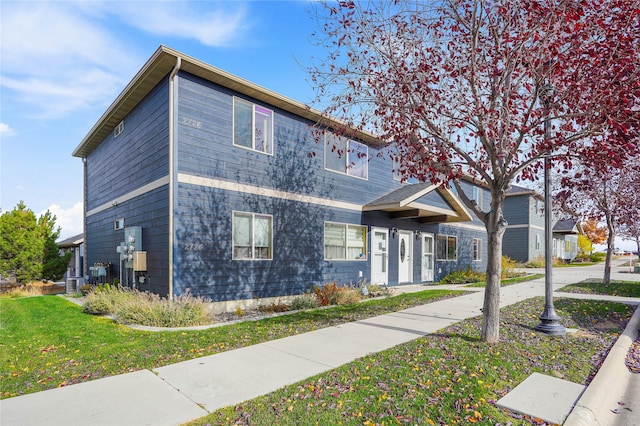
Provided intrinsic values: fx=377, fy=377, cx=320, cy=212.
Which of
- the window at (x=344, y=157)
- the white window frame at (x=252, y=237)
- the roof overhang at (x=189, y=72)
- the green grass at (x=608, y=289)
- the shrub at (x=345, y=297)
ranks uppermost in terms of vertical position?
the roof overhang at (x=189, y=72)

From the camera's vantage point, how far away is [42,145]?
10.7 metres

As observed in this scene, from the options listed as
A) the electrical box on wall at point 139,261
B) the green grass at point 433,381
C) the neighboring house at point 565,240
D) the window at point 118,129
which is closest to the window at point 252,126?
the electrical box on wall at point 139,261

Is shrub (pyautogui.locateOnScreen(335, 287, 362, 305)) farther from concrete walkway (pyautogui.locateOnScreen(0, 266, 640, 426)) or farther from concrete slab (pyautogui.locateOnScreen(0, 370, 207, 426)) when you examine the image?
concrete slab (pyautogui.locateOnScreen(0, 370, 207, 426))

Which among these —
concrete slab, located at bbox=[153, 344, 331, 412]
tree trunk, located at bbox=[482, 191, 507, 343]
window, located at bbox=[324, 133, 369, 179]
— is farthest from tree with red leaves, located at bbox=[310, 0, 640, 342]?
window, located at bbox=[324, 133, 369, 179]

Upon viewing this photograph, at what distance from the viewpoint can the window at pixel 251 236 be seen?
9977 mm

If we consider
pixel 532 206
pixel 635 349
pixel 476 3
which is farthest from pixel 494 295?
pixel 532 206

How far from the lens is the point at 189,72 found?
9.12 m

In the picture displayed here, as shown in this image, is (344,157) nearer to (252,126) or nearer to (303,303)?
(252,126)

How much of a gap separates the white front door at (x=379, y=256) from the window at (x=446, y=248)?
4248mm

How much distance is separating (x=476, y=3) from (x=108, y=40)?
24.7 feet

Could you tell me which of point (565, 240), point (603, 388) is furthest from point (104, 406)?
point (565, 240)

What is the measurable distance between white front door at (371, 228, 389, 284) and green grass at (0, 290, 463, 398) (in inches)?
158

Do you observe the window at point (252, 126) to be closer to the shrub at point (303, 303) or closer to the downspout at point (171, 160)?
the downspout at point (171, 160)

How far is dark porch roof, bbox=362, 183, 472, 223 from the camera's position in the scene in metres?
13.2
